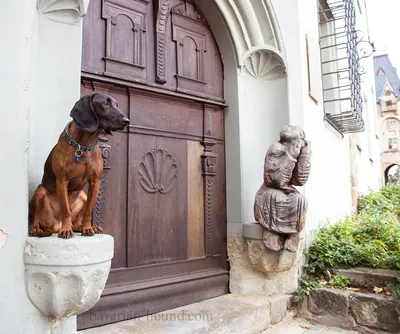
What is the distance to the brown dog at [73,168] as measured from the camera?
1.63 m

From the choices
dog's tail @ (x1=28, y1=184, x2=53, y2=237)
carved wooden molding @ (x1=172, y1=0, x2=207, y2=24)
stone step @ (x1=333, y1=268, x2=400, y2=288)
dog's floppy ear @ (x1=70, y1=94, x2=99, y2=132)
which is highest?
carved wooden molding @ (x1=172, y1=0, x2=207, y2=24)

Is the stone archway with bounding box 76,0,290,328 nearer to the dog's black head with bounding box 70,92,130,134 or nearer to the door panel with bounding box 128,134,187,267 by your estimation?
the door panel with bounding box 128,134,187,267

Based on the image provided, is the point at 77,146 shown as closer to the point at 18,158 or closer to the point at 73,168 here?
the point at 73,168

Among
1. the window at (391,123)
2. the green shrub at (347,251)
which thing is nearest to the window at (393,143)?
the window at (391,123)

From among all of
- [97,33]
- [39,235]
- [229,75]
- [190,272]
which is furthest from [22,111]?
[229,75]

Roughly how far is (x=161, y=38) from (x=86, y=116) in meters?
1.67

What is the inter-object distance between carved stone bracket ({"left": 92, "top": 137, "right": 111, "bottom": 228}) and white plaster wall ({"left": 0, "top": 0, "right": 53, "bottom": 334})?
2.64ft

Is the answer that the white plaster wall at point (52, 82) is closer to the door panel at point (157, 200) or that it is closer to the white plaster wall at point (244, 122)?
the door panel at point (157, 200)

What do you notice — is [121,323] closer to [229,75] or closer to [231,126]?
[231,126]

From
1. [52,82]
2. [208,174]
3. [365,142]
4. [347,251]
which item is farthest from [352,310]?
[365,142]

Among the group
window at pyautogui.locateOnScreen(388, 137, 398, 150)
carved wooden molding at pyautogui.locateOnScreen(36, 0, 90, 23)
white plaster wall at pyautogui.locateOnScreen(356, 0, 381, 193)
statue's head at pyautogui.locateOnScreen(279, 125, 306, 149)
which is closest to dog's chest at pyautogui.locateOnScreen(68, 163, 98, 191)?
carved wooden molding at pyautogui.locateOnScreen(36, 0, 90, 23)

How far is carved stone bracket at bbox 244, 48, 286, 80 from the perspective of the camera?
3.56 meters

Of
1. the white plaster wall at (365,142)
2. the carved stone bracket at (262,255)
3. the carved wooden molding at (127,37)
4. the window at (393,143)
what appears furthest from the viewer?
the window at (393,143)

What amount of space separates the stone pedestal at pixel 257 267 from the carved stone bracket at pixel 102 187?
4.58 feet
